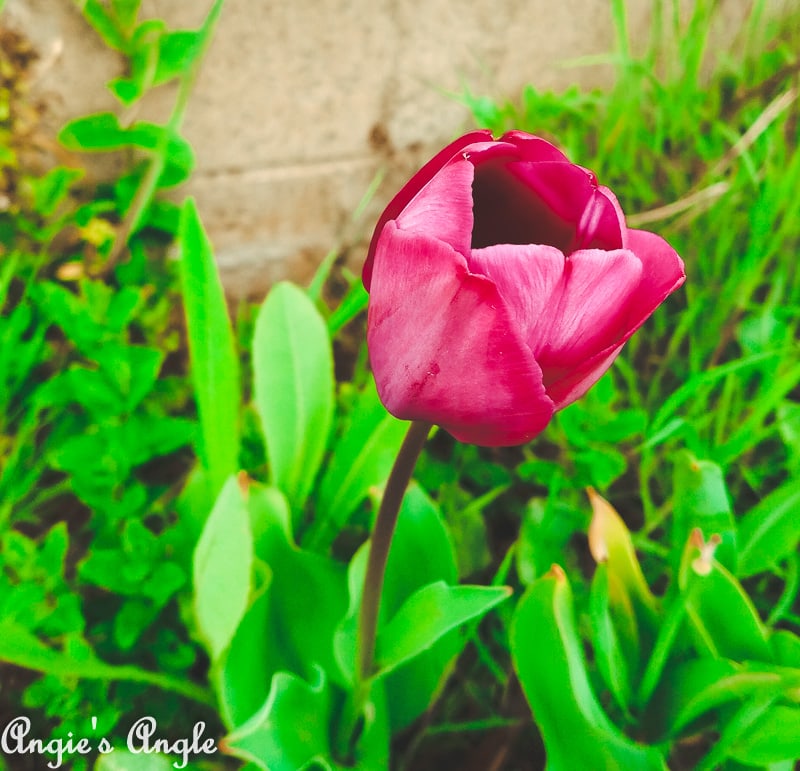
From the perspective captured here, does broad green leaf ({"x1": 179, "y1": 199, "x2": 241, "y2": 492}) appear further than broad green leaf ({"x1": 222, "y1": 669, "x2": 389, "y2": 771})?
Yes

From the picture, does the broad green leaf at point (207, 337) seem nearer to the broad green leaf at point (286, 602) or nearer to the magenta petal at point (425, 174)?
the broad green leaf at point (286, 602)

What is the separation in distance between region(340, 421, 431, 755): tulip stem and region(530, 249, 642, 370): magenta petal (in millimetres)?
88

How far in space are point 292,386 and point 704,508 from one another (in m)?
0.42

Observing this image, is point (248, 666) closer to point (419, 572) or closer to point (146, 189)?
point (419, 572)

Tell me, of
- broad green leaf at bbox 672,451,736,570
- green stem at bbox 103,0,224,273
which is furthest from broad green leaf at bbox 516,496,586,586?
green stem at bbox 103,0,224,273

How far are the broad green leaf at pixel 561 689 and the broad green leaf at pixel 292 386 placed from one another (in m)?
0.29

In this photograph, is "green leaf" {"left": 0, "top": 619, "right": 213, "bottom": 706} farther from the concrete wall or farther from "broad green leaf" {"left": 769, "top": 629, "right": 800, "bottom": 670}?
the concrete wall

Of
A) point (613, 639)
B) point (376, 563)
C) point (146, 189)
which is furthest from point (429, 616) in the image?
point (146, 189)

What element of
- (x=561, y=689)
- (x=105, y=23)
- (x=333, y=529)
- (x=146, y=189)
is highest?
(x=105, y=23)

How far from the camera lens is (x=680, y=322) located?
1.06 m

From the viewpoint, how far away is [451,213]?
353mm

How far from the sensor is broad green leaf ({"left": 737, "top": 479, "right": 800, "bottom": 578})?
2.15 feet

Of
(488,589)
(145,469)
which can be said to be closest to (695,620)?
(488,589)

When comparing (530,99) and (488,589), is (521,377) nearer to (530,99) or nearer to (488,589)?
(488,589)
